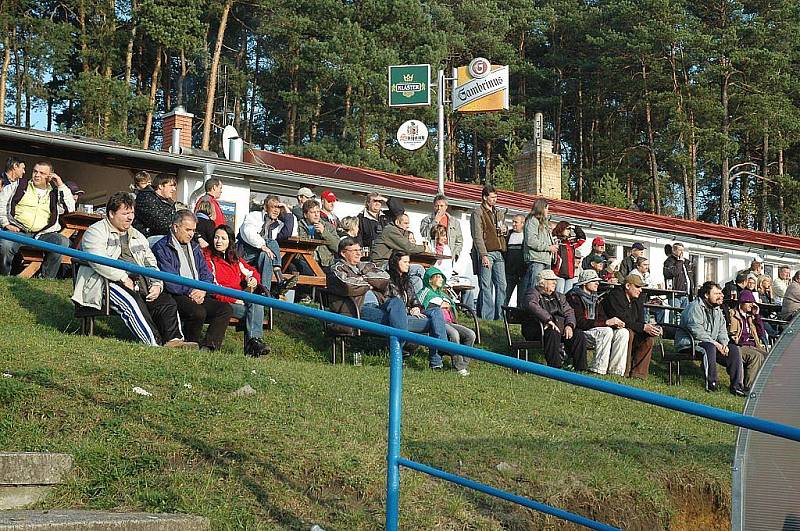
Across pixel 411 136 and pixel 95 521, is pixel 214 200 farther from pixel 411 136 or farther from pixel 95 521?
pixel 411 136

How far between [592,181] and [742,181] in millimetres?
7724

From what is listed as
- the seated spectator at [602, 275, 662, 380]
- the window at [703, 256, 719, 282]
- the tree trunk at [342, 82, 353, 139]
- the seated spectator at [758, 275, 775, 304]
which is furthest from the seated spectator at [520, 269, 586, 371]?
the tree trunk at [342, 82, 353, 139]

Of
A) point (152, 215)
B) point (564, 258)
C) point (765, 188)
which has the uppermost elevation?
point (765, 188)

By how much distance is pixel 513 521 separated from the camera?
4688 mm

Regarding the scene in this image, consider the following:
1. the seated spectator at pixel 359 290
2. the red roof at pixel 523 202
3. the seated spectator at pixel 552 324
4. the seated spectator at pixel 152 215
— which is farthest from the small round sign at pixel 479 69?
the seated spectator at pixel 152 215

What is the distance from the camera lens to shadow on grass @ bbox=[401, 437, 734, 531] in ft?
15.1

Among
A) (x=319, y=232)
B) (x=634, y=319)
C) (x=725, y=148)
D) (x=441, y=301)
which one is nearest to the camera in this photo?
(x=441, y=301)

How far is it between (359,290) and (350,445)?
4.40 meters

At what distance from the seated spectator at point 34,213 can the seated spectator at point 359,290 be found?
289cm

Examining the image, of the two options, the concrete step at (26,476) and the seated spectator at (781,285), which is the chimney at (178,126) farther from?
the concrete step at (26,476)

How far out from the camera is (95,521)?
426 centimetres

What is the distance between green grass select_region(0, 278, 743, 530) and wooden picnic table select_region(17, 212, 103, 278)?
438 centimetres

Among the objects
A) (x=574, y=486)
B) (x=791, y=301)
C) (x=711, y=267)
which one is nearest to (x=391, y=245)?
(x=791, y=301)

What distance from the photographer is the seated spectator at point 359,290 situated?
9344 mm
